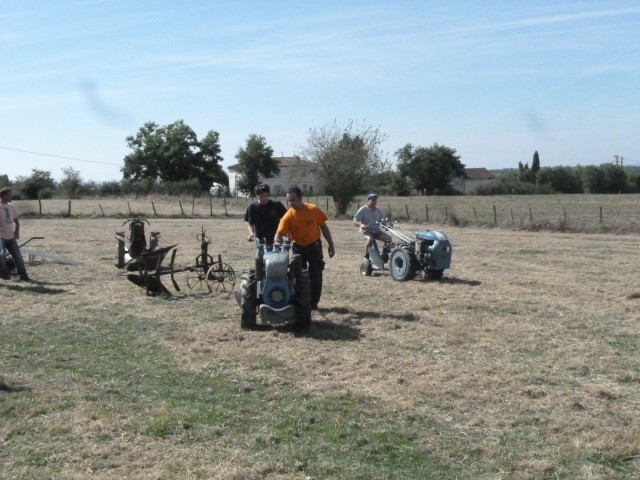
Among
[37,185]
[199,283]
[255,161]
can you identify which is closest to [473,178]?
[255,161]

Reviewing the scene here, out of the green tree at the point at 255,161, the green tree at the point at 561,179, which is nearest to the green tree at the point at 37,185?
the green tree at the point at 255,161

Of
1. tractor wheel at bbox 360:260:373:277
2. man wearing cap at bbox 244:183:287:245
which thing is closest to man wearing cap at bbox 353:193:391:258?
tractor wheel at bbox 360:260:373:277

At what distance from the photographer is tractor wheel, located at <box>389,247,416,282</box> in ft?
45.3

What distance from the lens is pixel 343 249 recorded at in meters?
21.8

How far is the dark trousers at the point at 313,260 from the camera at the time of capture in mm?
10281

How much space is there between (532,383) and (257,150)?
85851 millimetres

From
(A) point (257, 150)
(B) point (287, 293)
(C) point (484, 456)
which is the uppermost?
(A) point (257, 150)

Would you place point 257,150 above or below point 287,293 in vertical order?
above

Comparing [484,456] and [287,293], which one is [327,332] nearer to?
[287,293]

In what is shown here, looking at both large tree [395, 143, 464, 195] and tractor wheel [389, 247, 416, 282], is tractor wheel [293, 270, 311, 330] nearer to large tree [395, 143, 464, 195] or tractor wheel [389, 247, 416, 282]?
tractor wheel [389, 247, 416, 282]

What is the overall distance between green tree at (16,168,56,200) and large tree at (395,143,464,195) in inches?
1532

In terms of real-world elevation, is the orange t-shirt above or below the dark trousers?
above

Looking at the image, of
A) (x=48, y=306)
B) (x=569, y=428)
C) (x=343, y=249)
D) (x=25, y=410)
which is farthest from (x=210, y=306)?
(x=343, y=249)

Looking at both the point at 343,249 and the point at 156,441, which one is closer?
the point at 156,441
